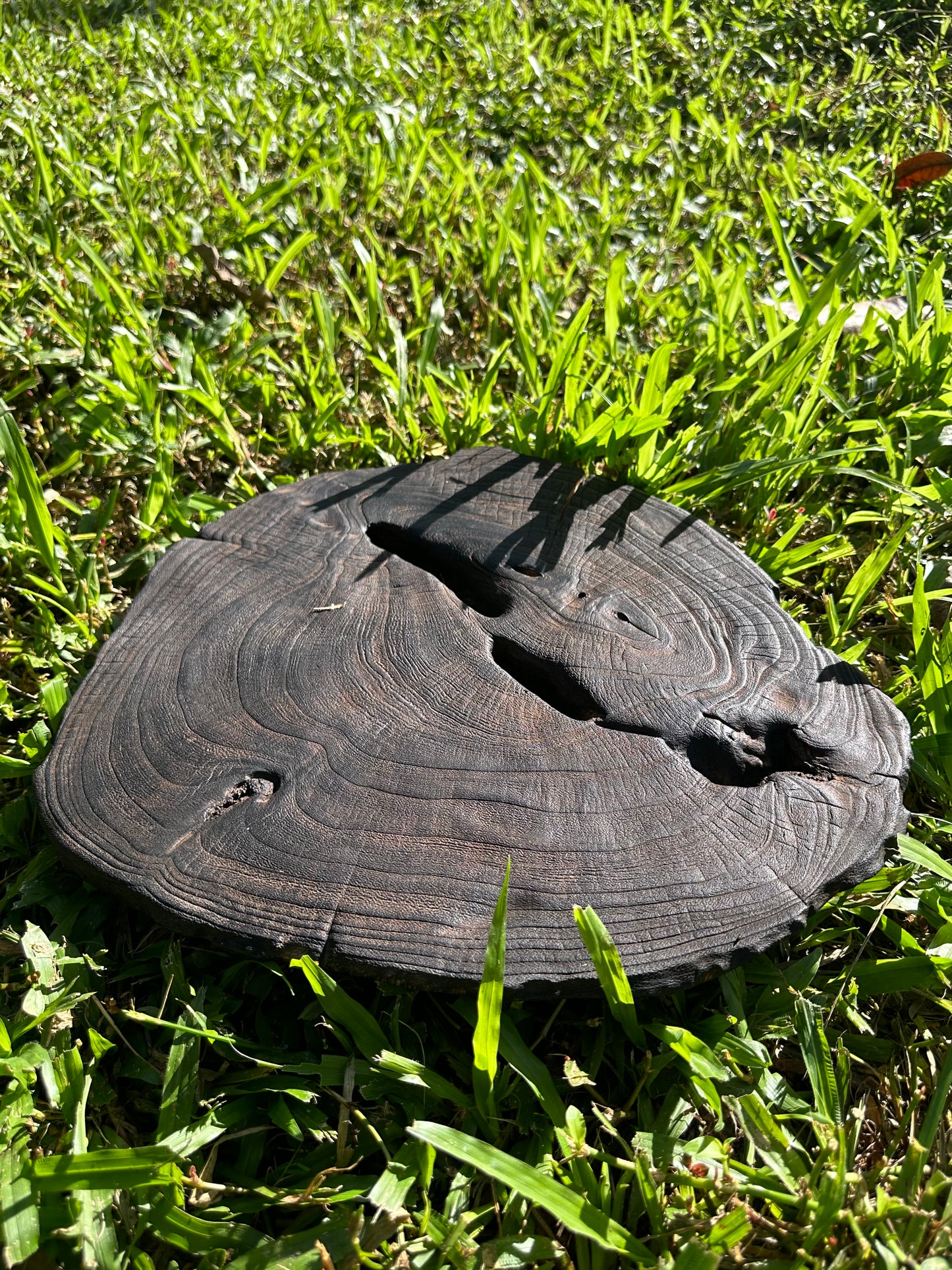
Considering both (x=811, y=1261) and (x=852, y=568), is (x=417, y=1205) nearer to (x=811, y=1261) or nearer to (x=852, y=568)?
(x=811, y=1261)

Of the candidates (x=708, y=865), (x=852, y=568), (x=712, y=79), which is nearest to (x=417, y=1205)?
(x=708, y=865)

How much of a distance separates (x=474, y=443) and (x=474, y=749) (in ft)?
3.45

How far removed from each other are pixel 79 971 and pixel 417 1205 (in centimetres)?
61

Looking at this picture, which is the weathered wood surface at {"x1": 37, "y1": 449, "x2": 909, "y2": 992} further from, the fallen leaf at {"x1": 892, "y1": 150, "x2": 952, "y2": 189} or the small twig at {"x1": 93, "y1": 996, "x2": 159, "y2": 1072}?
the fallen leaf at {"x1": 892, "y1": 150, "x2": 952, "y2": 189}

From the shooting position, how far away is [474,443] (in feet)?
7.30

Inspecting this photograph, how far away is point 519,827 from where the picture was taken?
1309 mm

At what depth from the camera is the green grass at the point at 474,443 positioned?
3.98ft

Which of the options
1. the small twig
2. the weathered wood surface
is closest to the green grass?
the small twig

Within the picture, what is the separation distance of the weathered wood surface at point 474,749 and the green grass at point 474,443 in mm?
118

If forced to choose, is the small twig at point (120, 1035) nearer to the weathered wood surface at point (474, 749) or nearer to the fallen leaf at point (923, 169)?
the weathered wood surface at point (474, 749)

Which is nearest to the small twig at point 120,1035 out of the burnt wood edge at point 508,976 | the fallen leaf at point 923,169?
the burnt wood edge at point 508,976

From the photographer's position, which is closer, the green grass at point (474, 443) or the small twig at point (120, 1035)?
the green grass at point (474, 443)

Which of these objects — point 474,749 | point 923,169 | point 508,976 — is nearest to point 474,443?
point 474,749

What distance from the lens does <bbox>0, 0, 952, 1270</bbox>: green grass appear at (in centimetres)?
121
